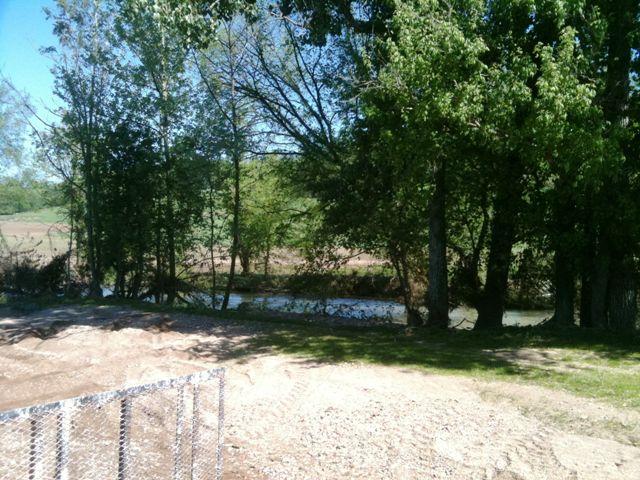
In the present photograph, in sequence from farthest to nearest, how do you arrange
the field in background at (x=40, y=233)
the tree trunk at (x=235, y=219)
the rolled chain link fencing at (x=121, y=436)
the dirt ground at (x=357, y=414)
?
the field in background at (x=40, y=233), the tree trunk at (x=235, y=219), the dirt ground at (x=357, y=414), the rolled chain link fencing at (x=121, y=436)

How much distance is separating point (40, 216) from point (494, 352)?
53.3ft

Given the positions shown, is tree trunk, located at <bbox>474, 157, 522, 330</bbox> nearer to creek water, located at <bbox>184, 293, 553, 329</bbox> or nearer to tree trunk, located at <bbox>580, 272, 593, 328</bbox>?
Answer: tree trunk, located at <bbox>580, 272, 593, 328</bbox>

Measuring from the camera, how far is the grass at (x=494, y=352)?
747 centimetres

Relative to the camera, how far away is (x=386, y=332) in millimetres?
11969

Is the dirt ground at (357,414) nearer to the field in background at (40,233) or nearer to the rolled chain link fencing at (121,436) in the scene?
the rolled chain link fencing at (121,436)

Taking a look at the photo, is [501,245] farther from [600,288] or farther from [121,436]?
[121,436]

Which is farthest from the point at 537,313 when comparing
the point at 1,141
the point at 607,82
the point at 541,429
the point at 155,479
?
the point at 1,141

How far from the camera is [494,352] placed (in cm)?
934

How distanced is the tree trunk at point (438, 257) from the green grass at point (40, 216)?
1244 centimetres

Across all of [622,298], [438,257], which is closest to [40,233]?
[438,257]

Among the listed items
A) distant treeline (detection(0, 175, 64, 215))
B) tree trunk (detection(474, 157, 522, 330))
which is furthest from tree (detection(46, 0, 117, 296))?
tree trunk (detection(474, 157, 522, 330))

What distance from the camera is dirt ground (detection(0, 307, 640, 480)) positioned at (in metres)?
5.41

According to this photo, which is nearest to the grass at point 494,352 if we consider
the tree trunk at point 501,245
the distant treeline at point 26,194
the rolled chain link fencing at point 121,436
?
the tree trunk at point 501,245

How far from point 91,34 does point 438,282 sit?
1168 centimetres
